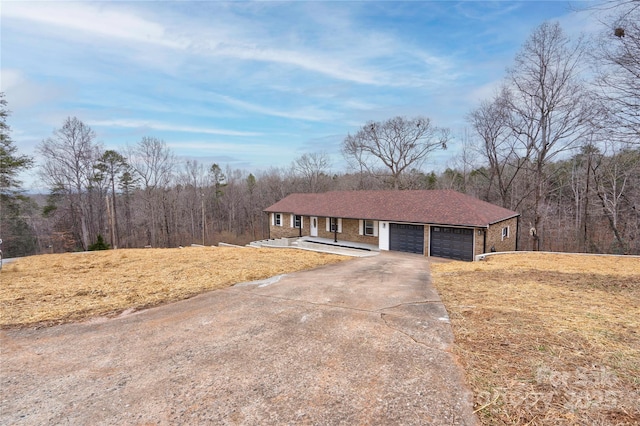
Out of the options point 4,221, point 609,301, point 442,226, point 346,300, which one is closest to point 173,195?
point 4,221

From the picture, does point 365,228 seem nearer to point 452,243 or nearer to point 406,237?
point 406,237

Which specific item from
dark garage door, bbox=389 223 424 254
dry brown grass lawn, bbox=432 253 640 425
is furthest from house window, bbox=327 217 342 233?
dry brown grass lawn, bbox=432 253 640 425

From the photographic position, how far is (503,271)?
1016 cm

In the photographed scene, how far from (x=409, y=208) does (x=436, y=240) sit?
9.31 ft

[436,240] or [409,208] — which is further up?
[409,208]

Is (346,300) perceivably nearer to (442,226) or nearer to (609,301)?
(609,301)

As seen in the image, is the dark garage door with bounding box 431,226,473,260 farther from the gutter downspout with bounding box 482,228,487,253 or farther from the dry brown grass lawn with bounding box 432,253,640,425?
the dry brown grass lawn with bounding box 432,253,640,425

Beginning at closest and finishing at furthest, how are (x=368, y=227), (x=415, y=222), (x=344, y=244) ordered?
1. (x=415, y=222)
2. (x=368, y=227)
3. (x=344, y=244)

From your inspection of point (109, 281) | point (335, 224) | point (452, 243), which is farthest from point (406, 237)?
point (109, 281)

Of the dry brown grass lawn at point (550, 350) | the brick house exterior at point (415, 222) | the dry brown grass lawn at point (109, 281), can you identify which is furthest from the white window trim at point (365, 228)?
the dry brown grass lawn at point (550, 350)

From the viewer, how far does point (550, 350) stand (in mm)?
3984

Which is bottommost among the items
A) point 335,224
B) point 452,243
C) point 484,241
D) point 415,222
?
point 452,243

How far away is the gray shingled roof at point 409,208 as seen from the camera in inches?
661

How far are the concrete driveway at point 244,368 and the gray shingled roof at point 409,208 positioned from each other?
11.6 meters
